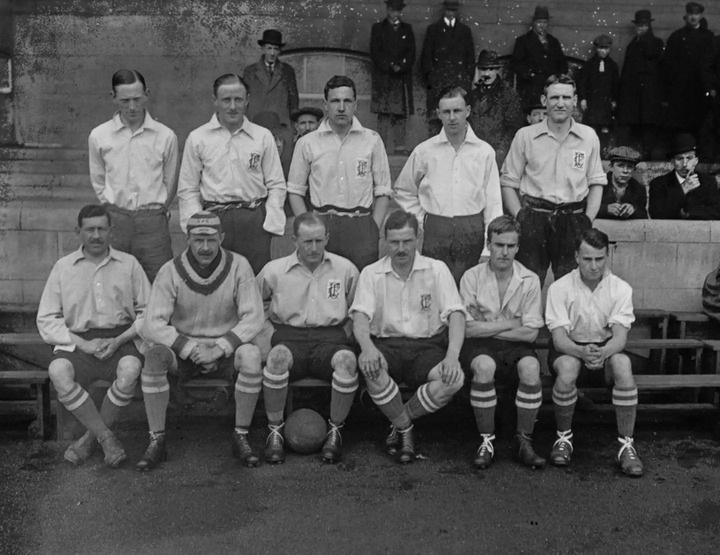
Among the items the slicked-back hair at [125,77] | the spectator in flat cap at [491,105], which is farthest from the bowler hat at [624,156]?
the slicked-back hair at [125,77]

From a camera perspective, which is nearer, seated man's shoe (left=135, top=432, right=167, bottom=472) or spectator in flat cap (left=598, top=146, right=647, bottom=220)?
seated man's shoe (left=135, top=432, right=167, bottom=472)

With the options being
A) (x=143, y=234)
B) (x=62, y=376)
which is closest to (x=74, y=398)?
(x=62, y=376)

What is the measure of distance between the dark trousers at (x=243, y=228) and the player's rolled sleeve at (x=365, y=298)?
2.89ft

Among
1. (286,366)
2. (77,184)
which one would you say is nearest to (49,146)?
(77,184)

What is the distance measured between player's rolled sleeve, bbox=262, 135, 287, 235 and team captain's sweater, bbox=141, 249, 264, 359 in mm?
478

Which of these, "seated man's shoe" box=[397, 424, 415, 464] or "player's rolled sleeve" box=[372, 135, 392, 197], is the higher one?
"player's rolled sleeve" box=[372, 135, 392, 197]

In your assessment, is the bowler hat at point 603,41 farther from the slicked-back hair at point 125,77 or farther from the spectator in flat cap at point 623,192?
the slicked-back hair at point 125,77

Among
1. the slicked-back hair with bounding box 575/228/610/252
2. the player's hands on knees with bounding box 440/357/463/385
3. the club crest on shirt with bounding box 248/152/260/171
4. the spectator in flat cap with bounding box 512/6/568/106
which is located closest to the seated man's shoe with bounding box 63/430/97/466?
the club crest on shirt with bounding box 248/152/260/171

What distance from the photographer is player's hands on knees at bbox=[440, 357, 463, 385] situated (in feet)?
16.7

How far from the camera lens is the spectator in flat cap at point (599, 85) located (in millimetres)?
10211

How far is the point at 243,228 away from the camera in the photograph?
5.80 meters

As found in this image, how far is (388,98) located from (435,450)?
5843 millimetres

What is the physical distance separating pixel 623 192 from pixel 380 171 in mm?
2630

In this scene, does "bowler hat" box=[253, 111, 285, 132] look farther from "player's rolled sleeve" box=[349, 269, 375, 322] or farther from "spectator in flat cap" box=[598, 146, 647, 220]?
"player's rolled sleeve" box=[349, 269, 375, 322]
